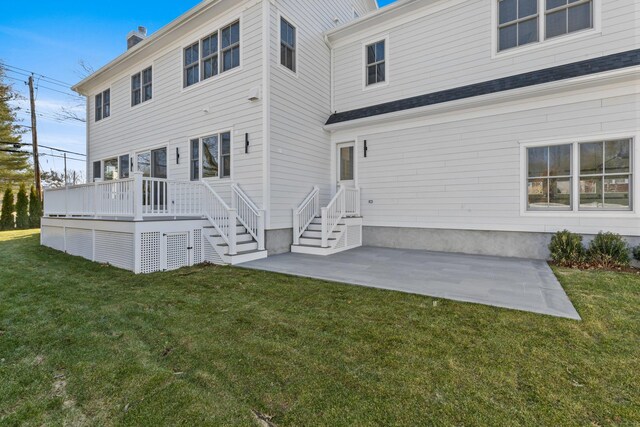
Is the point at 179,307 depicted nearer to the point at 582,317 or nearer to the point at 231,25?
the point at 582,317

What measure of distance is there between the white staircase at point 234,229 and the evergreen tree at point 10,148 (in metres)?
21.6

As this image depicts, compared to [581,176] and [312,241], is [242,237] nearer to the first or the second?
[312,241]

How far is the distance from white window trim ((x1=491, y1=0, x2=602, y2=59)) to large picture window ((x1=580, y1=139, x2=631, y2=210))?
7.79 ft

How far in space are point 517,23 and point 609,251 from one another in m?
5.49

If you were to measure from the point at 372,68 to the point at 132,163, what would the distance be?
29.6 feet

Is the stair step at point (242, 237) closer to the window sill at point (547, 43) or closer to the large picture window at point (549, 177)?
the large picture window at point (549, 177)

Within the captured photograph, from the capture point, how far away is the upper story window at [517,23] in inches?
275

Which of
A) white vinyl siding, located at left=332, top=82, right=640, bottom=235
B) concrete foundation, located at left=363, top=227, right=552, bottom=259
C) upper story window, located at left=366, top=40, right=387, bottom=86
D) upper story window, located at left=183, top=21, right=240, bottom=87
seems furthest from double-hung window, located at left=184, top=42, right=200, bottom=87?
concrete foundation, located at left=363, top=227, right=552, bottom=259

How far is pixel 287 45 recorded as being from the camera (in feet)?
26.4

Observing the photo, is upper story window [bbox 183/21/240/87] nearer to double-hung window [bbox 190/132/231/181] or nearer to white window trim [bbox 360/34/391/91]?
double-hung window [bbox 190/132/231/181]

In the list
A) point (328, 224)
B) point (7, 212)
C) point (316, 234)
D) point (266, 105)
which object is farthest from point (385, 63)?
point (7, 212)

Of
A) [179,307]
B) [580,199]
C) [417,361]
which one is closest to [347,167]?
[580,199]

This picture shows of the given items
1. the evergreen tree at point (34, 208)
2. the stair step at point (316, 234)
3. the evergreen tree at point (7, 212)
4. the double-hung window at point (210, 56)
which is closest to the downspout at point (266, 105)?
the stair step at point (316, 234)

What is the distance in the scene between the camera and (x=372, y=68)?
9.09 metres
